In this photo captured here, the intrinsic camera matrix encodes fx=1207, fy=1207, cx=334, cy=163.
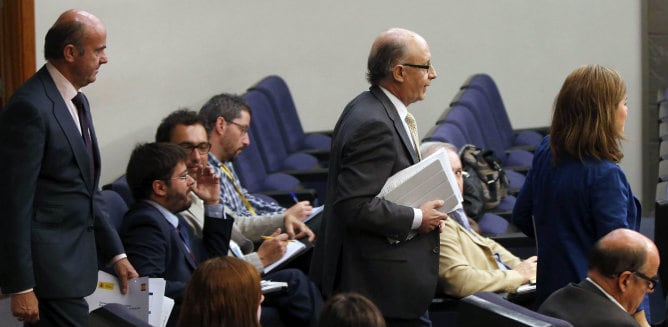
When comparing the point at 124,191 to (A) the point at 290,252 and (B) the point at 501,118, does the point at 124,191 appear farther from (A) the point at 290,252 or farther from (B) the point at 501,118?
A: (B) the point at 501,118

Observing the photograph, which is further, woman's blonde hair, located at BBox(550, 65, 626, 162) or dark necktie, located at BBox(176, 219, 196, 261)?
dark necktie, located at BBox(176, 219, 196, 261)

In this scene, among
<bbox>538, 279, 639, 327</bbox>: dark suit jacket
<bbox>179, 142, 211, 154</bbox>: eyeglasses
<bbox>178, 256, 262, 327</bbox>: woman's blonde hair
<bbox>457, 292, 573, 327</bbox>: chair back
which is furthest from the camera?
<bbox>179, 142, 211, 154</bbox>: eyeglasses

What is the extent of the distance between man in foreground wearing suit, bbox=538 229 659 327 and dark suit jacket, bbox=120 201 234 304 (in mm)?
1087

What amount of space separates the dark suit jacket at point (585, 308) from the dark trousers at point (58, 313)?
3.28 feet

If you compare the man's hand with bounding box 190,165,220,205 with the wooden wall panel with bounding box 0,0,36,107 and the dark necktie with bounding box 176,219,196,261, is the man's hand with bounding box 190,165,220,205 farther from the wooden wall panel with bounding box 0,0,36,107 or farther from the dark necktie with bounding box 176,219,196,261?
the wooden wall panel with bounding box 0,0,36,107

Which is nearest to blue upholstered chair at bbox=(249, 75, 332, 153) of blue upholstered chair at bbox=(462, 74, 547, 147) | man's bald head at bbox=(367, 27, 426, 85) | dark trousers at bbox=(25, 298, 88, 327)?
blue upholstered chair at bbox=(462, 74, 547, 147)

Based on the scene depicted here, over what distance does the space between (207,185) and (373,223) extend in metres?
1.05

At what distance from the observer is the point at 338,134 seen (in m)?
2.83

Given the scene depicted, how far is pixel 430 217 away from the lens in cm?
277

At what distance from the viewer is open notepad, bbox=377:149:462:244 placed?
279cm

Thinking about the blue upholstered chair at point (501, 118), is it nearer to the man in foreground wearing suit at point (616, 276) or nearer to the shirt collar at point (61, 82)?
the man in foreground wearing suit at point (616, 276)

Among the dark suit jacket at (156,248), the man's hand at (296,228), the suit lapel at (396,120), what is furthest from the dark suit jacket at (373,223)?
the man's hand at (296,228)

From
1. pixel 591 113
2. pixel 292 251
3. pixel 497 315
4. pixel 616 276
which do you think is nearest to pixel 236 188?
A: pixel 292 251

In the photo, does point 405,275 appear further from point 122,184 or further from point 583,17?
point 583,17
